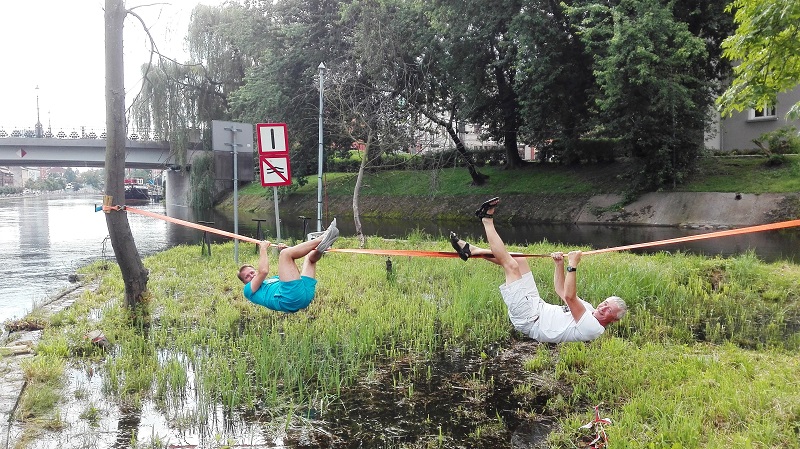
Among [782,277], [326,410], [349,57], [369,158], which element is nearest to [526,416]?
[326,410]

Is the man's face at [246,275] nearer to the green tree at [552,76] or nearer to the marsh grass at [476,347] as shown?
the marsh grass at [476,347]

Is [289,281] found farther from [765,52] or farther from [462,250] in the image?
[765,52]

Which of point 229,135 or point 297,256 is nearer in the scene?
point 297,256

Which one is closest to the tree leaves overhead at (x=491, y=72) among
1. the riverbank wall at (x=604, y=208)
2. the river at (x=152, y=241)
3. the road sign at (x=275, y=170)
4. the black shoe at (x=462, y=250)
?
the riverbank wall at (x=604, y=208)

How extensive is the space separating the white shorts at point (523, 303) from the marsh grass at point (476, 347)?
622 millimetres

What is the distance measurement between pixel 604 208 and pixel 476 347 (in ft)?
77.3

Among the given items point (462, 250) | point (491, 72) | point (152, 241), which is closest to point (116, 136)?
point (462, 250)

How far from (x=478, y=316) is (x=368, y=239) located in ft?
33.1

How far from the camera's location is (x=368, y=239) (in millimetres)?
18422

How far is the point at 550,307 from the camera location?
6.24 m

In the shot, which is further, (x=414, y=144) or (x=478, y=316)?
(x=414, y=144)

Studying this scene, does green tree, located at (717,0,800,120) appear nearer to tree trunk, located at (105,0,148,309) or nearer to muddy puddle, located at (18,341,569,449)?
muddy puddle, located at (18,341,569,449)

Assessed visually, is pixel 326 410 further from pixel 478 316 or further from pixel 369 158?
pixel 369 158

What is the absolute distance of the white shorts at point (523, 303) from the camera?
607 centimetres
